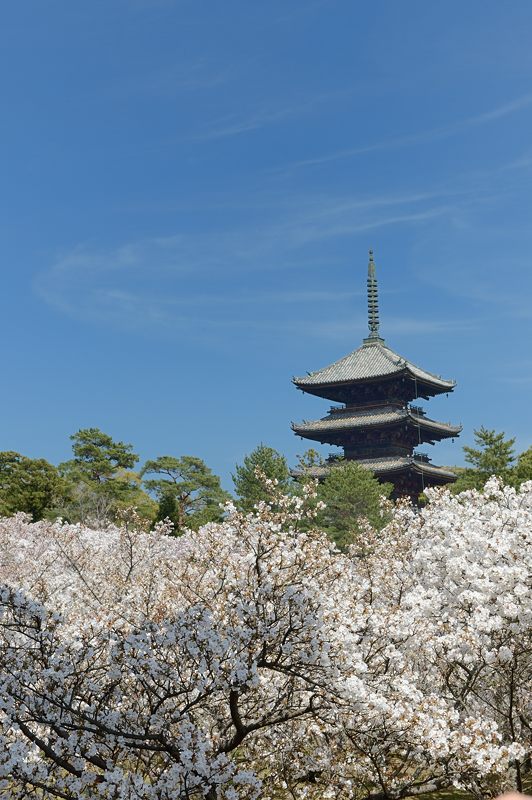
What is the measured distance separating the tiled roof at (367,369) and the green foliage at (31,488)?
54.7 feet

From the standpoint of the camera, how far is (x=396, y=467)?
48.0 meters

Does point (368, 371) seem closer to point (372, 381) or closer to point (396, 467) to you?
point (372, 381)

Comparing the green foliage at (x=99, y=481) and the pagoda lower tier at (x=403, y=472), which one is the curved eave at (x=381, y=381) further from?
the green foliage at (x=99, y=481)

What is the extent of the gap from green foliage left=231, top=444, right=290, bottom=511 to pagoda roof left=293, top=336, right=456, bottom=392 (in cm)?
1560

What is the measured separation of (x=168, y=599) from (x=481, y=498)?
295 inches

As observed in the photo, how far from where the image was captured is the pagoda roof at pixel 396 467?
4794 centimetres

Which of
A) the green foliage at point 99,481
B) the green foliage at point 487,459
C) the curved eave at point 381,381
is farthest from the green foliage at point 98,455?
the green foliage at point 487,459

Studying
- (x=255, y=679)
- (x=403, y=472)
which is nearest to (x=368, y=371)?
(x=403, y=472)

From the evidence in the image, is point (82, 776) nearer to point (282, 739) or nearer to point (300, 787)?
point (282, 739)

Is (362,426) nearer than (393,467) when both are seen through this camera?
No

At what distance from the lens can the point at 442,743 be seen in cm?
785

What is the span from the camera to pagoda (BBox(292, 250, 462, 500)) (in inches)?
1978

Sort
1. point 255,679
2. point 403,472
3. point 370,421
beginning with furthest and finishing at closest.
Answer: point 370,421 → point 403,472 → point 255,679

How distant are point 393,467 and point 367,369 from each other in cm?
813
